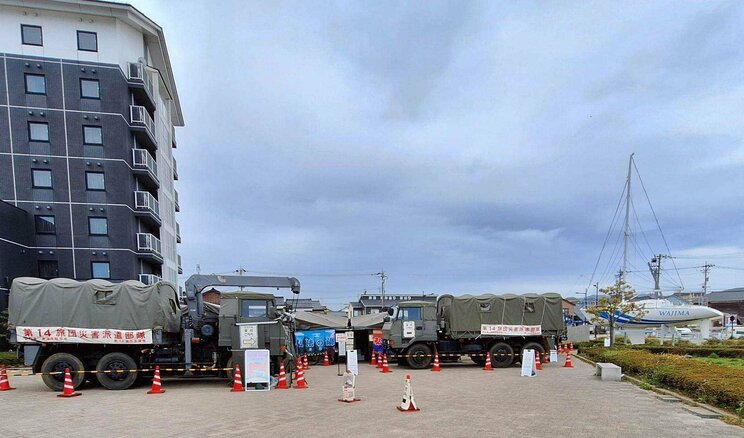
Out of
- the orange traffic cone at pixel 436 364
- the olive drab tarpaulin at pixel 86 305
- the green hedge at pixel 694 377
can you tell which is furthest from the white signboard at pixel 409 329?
the olive drab tarpaulin at pixel 86 305

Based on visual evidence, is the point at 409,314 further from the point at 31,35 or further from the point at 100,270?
the point at 31,35

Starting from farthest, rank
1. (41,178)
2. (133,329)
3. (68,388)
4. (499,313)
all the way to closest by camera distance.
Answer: (41,178), (499,313), (133,329), (68,388)

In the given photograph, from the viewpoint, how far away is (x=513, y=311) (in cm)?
1816

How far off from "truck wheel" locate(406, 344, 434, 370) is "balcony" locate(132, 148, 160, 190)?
71.0 ft

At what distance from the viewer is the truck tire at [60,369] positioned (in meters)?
12.3

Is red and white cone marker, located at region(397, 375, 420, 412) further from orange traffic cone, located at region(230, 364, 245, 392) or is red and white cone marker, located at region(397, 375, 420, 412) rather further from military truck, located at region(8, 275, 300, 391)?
military truck, located at region(8, 275, 300, 391)

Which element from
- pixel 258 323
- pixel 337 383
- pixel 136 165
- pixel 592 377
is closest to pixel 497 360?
pixel 592 377

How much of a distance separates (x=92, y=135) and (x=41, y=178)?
3.74 m

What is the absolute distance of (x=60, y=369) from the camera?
12492 millimetres

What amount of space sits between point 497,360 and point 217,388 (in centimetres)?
1077

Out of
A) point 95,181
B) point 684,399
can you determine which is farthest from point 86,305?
point 95,181

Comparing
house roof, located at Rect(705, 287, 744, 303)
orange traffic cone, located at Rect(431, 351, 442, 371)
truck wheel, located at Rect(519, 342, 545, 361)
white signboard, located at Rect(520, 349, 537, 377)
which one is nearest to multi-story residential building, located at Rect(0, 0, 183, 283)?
orange traffic cone, located at Rect(431, 351, 442, 371)

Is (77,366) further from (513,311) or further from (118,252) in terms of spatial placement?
(118,252)

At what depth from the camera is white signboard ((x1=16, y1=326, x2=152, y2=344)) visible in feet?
40.3
